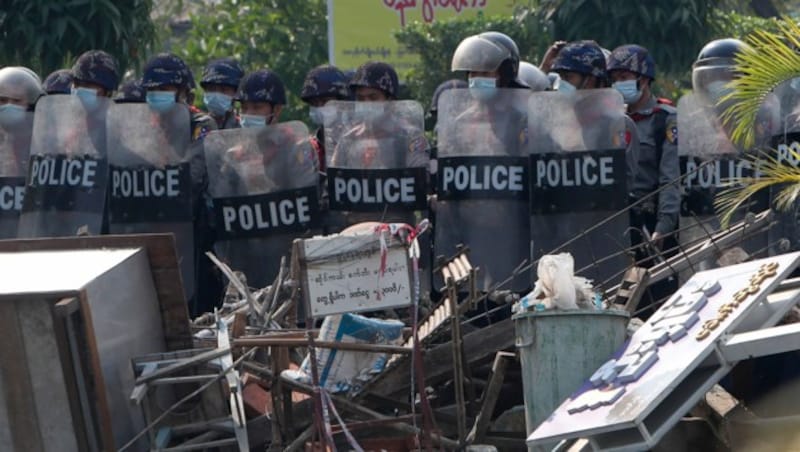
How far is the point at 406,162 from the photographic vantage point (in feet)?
41.5

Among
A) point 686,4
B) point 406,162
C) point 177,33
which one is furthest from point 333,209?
point 177,33

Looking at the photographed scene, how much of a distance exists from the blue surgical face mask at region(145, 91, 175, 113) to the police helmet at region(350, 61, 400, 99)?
4.32 ft

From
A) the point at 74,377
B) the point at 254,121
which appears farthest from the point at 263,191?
the point at 74,377

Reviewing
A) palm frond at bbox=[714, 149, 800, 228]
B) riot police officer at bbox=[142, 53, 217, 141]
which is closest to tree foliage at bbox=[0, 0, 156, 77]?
riot police officer at bbox=[142, 53, 217, 141]

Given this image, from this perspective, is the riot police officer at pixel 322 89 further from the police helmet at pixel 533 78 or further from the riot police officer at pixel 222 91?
the police helmet at pixel 533 78

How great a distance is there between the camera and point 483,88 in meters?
12.6

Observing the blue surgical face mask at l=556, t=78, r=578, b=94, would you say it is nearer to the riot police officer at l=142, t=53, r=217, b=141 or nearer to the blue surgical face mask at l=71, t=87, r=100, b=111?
the riot police officer at l=142, t=53, r=217, b=141

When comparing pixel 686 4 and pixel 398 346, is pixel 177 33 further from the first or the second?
pixel 398 346

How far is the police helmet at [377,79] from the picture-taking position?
1299cm

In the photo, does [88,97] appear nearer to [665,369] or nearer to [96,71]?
[96,71]

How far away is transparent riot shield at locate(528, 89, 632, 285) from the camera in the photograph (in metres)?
Result: 12.2

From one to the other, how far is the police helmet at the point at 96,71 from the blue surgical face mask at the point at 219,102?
70cm

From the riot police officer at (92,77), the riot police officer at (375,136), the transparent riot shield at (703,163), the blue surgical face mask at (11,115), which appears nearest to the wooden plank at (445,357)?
the transparent riot shield at (703,163)

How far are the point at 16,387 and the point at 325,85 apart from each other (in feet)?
15.7
